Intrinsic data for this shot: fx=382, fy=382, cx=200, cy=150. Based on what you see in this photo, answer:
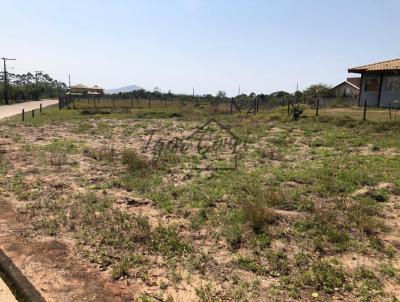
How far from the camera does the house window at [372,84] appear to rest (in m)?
24.7

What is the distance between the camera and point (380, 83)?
2425cm

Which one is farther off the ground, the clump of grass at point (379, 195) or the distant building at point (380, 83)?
the distant building at point (380, 83)

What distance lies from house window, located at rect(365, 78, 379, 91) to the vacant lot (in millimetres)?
16503

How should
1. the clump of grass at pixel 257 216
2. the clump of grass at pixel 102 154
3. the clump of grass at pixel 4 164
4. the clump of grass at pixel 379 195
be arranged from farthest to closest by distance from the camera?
1. the clump of grass at pixel 102 154
2. the clump of grass at pixel 4 164
3. the clump of grass at pixel 379 195
4. the clump of grass at pixel 257 216

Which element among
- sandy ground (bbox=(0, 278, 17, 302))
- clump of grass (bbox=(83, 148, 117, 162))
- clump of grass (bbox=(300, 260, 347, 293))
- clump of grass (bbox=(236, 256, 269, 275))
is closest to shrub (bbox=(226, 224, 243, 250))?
clump of grass (bbox=(236, 256, 269, 275))

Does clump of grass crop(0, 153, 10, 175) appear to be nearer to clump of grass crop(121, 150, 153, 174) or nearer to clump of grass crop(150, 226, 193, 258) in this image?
clump of grass crop(121, 150, 153, 174)

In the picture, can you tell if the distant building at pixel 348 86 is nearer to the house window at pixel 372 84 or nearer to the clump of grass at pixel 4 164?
the house window at pixel 372 84

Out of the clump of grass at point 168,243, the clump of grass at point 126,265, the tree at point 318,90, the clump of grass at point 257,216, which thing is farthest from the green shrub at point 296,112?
the tree at point 318,90

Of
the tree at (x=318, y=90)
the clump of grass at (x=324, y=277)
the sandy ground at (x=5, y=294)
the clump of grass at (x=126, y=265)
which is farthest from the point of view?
the tree at (x=318, y=90)

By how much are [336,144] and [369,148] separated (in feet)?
3.25

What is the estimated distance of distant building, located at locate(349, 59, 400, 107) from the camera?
2311 cm

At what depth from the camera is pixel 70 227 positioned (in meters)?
4.93

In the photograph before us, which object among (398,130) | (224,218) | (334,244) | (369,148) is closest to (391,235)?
(334,244)

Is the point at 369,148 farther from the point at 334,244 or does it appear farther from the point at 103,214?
the point at 103,214
